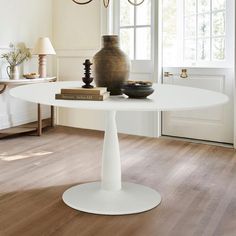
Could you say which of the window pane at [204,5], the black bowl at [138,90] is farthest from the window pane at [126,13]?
the black bowl at [138,90]

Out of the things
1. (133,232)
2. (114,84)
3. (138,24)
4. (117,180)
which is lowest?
(133,232)

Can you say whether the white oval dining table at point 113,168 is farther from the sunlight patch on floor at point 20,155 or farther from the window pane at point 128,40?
the window pane at point 128,40

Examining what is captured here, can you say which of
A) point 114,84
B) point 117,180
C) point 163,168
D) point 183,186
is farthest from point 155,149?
point 114,84

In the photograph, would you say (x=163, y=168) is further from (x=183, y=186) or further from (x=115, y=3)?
(x=115, y=3)

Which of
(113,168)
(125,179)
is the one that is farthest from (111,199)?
(125,179)

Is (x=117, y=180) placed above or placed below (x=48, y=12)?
below

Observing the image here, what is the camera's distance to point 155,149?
3713 millimetres

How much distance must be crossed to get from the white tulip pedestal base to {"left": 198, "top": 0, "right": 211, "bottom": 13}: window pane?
2.24m

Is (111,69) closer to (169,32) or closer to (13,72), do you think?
(169,32)

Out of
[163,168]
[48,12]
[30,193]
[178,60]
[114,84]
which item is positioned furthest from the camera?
[48,12]

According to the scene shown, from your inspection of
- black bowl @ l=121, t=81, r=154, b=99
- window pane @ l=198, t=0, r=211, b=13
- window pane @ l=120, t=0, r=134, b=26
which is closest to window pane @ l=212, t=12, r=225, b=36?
window pane @ l=198, t=0, r=211, b=13

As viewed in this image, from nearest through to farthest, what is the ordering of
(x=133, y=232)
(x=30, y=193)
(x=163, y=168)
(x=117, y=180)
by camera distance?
(x=133, y=232)
(x=117, y=180)
(x=30, y=193)
(x=163, y=168)

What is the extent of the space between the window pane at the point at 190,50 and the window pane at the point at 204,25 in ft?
0.42

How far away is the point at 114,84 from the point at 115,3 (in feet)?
8.66
